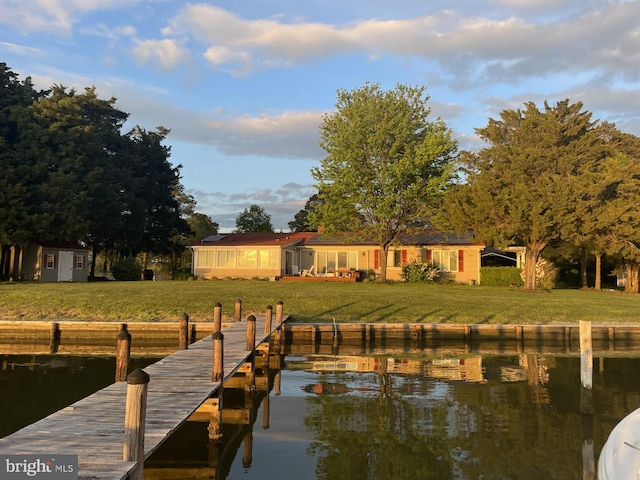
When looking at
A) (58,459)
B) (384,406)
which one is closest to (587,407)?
(384,406)

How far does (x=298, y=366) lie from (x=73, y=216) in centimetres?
2550

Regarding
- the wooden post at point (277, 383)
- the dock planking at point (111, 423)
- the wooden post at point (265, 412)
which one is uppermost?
the dock planking at point (111, 423)

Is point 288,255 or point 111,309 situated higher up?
point 288,255

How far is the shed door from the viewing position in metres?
36.4

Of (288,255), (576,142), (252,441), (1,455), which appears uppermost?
(576,142)

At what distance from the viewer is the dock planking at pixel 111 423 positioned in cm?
523

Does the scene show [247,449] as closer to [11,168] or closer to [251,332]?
[251,332]

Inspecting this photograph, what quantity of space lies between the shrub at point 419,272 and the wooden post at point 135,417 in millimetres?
30017

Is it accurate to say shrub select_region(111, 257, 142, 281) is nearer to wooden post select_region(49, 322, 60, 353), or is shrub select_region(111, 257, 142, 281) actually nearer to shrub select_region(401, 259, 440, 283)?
Result: shrub select_region(401, 259, 440, 283)

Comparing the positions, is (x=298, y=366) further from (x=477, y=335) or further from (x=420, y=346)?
(x=477, y=335)

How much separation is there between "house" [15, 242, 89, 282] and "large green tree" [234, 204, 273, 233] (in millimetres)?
27506

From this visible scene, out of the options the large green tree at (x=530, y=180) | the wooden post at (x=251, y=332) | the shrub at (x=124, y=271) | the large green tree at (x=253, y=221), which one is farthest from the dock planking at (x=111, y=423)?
the large green tree at (x=253, y=221)

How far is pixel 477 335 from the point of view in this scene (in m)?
17.5

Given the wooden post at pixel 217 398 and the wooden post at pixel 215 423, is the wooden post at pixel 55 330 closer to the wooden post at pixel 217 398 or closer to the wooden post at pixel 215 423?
the wooden post at pixel 217 398
